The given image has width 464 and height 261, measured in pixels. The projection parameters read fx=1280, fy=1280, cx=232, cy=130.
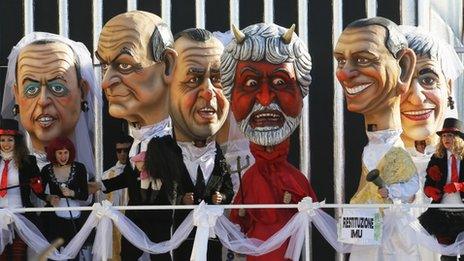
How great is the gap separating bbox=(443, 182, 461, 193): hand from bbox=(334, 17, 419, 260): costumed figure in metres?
0.38

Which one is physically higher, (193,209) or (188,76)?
(188,76)

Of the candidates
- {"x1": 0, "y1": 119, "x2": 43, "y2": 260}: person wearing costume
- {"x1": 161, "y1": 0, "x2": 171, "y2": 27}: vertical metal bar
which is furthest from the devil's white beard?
{"x1": 161, "y1": 0, "x2": 171, "y2": 27}: vertical metal bar

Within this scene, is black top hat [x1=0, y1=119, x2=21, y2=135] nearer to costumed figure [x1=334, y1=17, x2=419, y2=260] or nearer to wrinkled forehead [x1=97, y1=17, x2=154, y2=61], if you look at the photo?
wrinkled forehead [x1=97, y1=17, x2=154, y2=61]

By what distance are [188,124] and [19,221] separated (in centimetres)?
153

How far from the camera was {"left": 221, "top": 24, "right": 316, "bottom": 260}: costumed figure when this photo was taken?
9.34 m

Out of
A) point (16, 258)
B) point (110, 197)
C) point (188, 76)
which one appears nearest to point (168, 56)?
point (188, 76)

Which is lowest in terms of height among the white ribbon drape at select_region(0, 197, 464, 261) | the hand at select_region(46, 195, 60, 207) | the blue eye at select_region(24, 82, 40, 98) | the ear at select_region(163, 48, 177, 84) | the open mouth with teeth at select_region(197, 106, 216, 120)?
the white ribbon drape at select_region(0, 197, 464, 261)

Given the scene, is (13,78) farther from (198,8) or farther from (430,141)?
(430,141)

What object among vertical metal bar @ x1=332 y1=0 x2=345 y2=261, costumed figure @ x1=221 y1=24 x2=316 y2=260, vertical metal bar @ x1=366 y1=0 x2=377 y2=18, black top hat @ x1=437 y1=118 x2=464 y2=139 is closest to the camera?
black top hat @ x1=437 y1=118 x2=464 y2=139

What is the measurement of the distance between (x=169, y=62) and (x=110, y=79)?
0.48 metres

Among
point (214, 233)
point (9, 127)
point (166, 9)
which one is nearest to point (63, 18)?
point (166, 9)

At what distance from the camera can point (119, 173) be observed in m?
9.66

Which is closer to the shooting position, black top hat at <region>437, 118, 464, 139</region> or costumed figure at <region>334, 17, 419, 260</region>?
black top hat at <region>437, 118, 464, 139</region>

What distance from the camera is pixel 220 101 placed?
9.84 m
